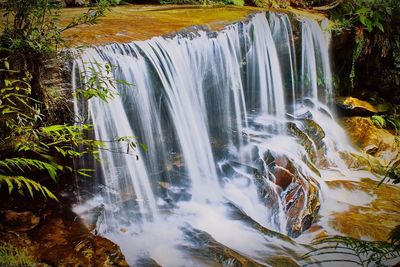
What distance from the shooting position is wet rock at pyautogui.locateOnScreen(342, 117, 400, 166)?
8461 millimetres

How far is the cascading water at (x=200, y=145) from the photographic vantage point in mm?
4852

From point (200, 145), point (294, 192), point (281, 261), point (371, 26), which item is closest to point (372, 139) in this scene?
point (371, 26)

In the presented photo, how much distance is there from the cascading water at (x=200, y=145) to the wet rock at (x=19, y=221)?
23.6 inches

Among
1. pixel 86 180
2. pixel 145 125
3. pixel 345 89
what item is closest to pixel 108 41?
pixel 145 125

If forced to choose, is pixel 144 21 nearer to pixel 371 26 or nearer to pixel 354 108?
pixel 371 26

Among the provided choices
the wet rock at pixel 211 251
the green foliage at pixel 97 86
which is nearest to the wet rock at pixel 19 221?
the green foliage at pixel 97 86

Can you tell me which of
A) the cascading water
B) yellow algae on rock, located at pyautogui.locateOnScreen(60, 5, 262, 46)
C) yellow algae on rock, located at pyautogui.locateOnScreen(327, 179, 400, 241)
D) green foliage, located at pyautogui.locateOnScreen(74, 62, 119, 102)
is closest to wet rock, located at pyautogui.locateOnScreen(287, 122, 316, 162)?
the cascading water

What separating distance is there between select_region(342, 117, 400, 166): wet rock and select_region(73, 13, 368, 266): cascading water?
0.60 meters

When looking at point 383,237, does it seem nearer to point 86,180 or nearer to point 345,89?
point 86,180

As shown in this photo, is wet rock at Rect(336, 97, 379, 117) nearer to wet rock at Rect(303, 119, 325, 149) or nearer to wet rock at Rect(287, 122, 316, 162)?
wet rock at Rect(303, 119, 325, 149)

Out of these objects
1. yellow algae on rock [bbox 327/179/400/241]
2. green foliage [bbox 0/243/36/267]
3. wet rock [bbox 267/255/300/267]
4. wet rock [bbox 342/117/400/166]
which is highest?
green foliage [bbox 0/243/36/267]

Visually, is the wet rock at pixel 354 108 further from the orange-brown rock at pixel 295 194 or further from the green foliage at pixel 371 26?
the orange-brown rock at pixel 295 194

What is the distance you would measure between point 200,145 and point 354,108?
195 inches

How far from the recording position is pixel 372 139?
872cm
